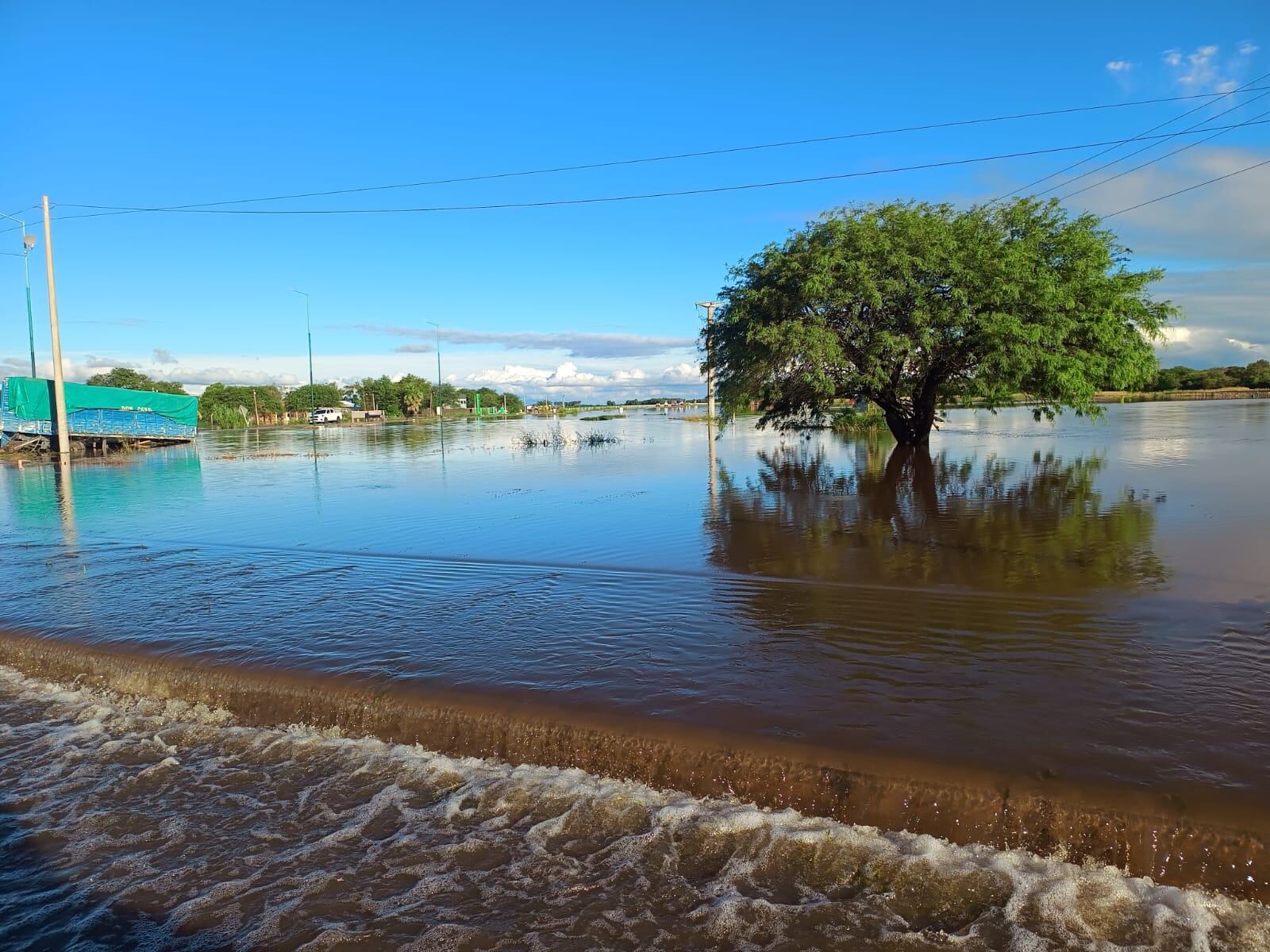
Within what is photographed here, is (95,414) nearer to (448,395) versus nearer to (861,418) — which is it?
(861,418)

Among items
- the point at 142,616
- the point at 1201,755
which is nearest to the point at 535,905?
the point at 1201,755

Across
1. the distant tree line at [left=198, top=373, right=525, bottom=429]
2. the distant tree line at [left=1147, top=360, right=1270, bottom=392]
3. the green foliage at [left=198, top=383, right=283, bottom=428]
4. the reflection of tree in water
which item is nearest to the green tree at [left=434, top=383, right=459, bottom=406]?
the distant tree line at [left=198, top=373, right=525, bottom=429]

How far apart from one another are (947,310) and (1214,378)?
10990 cm

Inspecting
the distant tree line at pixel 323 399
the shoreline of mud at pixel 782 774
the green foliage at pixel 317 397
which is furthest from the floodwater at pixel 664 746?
the green foliage at pixel 317 397

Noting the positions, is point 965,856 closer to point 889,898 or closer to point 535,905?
point 889,898

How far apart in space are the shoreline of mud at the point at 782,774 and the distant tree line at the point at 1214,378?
117 meters

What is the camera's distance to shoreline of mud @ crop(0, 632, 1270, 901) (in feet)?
12.5

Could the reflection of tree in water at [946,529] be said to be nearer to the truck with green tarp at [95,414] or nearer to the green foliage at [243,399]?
the truck with green tarp at [95,414]

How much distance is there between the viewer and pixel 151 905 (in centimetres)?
392

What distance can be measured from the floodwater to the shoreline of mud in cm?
2

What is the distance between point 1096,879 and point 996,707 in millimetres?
1357

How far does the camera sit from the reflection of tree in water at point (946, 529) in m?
8.77

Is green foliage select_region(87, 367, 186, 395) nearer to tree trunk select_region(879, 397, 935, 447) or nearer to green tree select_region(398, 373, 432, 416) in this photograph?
green tree select_region(398, 373, 432, 416)

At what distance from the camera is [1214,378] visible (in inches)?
4087
